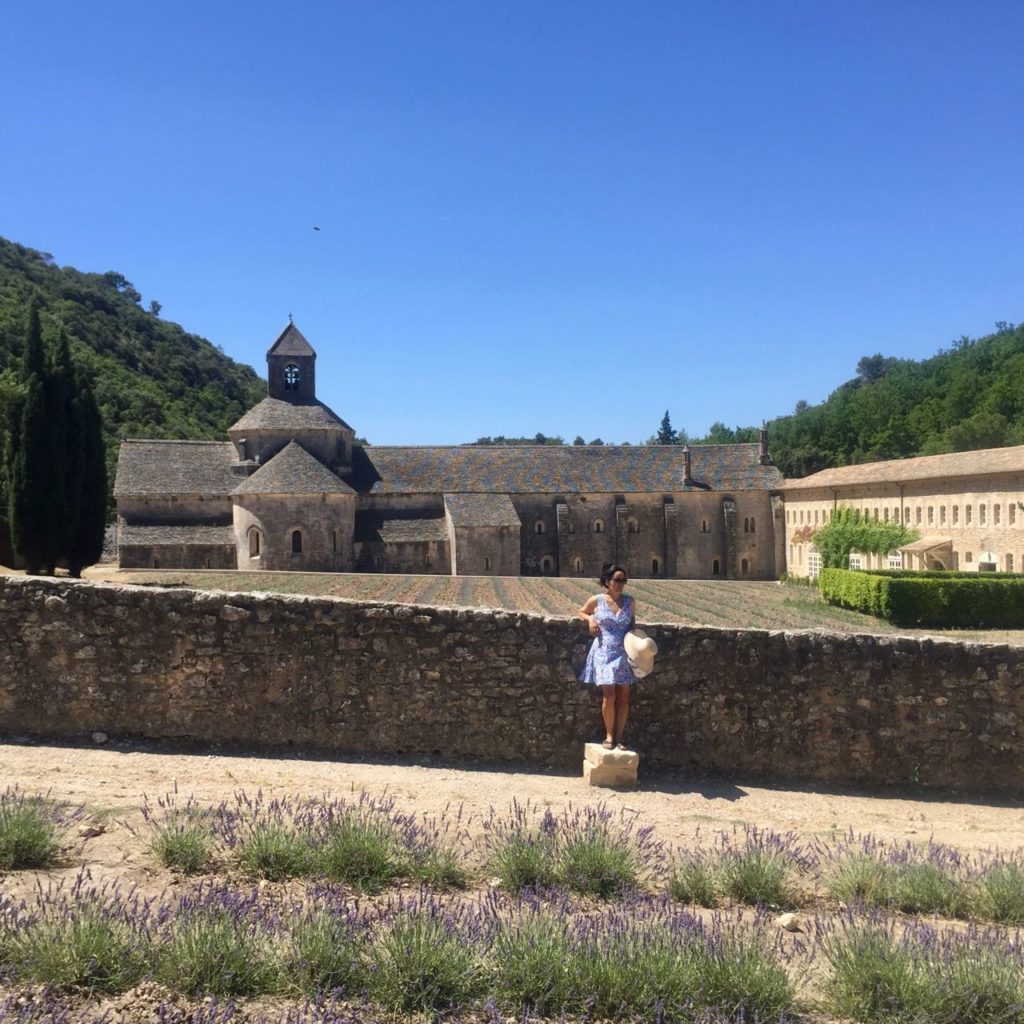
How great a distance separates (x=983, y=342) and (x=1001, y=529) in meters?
77.2

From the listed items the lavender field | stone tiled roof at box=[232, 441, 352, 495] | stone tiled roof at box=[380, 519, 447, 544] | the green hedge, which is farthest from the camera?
stone tiled roof at box=[380, 519, 447, 544]

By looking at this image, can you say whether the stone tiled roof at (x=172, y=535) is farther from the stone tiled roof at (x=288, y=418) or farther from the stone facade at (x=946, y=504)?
the stone facade at (x=946, y=504)

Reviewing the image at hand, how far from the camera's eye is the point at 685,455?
52219 mm

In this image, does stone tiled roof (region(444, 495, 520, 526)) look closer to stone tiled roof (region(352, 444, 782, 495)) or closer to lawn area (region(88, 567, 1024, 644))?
stone tiled roof (region(352, 444, 782, 495))

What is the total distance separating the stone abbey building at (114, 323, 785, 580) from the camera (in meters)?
42.8

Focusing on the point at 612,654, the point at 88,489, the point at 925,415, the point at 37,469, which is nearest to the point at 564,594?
the point at 88,489

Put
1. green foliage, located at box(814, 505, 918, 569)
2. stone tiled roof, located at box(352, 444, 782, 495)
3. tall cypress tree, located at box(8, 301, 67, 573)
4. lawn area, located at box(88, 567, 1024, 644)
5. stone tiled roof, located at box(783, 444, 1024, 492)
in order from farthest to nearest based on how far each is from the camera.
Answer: stone tiled roof, located at box(352, 444, 782, 495) → green foliage, located at box(814, 505, 918, 569) → stone tiled roof, located at box(783, 444, 1024, 492) → tall cypress tree, located at box(8, 301, 67, 573) → lawn area, located at box(88, 567, 1024, 644)

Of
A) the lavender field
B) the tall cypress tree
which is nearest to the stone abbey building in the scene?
the tall cypress tree

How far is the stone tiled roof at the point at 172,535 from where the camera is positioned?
1677 inches

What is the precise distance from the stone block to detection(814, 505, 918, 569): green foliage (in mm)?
36122

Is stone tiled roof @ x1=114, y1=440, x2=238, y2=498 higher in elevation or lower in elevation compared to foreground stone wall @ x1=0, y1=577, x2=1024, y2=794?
higher

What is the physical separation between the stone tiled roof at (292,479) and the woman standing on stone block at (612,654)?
35.5 m

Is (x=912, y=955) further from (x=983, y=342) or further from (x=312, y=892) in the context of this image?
(x=983, y=342)

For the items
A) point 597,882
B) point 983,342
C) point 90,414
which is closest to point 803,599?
point 90,414
